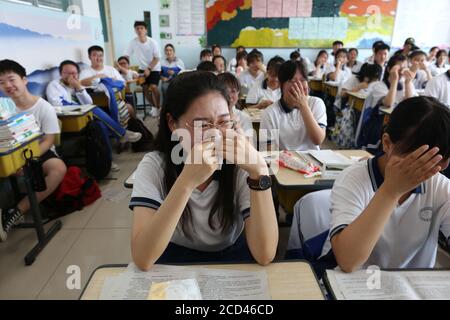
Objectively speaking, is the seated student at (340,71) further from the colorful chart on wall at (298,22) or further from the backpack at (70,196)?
the backpack at (70,196)

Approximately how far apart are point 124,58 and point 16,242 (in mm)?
4467

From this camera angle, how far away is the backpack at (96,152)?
10.8ft

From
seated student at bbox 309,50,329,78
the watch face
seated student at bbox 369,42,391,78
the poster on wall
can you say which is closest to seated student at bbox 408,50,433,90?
seated student at bbox 369,42,391,78

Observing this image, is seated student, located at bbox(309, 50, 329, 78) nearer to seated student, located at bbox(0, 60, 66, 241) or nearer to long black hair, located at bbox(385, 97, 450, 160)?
seated student, located at bbox(0, 60, 66, 241)

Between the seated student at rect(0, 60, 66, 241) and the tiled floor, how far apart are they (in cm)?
29

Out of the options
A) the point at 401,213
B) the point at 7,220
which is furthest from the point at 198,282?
the point at 7,220

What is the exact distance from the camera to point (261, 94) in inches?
149

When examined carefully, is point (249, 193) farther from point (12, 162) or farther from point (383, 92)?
point (383, 92)

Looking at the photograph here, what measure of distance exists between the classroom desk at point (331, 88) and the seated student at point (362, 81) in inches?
22.3

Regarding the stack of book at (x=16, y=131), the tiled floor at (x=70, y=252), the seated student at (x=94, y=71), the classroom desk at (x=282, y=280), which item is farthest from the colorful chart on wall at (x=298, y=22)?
the classroom desk at (x=282, y=280)

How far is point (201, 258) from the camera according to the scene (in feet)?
4.06

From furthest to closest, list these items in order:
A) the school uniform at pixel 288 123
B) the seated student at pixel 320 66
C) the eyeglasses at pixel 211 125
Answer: the seated student at pixel 320 66 < the school uniform at pixel 288 123 < the eyeglasses at pixel 211 125
